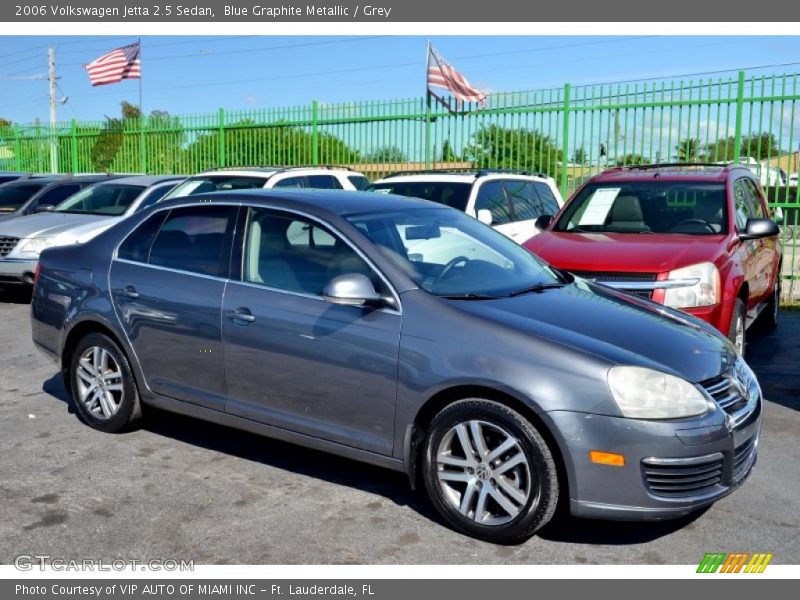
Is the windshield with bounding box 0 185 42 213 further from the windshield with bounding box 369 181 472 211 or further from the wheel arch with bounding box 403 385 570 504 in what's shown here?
the wheel arch with bounding box 403 385 570 504

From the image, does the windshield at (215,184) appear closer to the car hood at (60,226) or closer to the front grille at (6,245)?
the car hood at (60,226)

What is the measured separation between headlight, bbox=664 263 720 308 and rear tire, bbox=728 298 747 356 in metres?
0.45

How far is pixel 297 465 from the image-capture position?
208 inches

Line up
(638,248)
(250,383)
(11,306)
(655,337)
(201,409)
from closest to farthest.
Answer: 1. (655,337)
2. (250,383)
3. (201,409)
4. (638,248)
5. (11,306)

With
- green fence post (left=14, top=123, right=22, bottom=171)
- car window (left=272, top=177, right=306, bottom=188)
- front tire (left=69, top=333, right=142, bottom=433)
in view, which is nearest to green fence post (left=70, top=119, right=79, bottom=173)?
green fence post (left=14, top=123, right=22, bottom=171)

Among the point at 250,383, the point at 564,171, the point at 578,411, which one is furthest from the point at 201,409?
the point at 564,171

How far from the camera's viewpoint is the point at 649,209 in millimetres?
7844

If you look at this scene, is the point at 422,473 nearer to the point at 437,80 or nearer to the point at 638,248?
the point at 638,248

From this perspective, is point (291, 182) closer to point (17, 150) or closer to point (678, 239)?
point (678, 239)

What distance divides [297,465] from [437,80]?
37.1ft

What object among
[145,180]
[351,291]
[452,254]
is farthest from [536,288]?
[145,180]

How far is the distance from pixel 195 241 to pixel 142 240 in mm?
493

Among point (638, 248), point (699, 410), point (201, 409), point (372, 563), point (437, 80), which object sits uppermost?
point (437, 80)

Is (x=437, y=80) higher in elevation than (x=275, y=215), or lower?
higher
